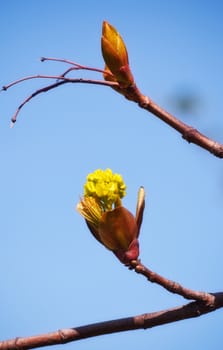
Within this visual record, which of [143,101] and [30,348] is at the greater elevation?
[143,101]

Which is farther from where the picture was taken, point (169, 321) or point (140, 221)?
point (140, 221)

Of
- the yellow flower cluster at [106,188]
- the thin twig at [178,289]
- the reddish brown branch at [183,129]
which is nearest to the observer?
the reddish brown branch at [183,129]

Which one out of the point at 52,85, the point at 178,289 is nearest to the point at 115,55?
the point at 52,85

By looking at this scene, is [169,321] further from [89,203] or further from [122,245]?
[89,203]

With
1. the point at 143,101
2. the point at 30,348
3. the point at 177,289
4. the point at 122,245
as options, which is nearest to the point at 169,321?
the point at 177,289

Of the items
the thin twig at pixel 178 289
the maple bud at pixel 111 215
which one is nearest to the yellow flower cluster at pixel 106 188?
the maple bud at pixel 111 215

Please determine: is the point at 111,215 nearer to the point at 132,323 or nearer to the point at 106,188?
the point at 106,188

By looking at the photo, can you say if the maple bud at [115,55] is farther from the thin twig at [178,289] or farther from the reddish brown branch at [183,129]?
the thin twig at [178,289]
